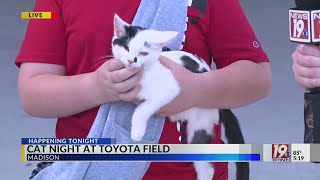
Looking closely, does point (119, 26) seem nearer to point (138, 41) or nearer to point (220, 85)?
point (138, 41)

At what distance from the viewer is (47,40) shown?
0.98 m

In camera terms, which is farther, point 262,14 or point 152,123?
point 262,14

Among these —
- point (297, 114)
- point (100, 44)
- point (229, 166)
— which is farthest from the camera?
point (297, 114)

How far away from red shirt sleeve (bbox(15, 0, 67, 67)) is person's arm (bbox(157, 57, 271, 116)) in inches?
5.8

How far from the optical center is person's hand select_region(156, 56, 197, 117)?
974mm

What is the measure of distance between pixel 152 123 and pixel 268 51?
0.85 ft

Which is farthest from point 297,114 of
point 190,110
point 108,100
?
point 108,100

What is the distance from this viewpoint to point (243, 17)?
100 centimetres

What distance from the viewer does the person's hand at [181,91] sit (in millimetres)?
974

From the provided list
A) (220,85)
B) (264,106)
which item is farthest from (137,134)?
(264,106)

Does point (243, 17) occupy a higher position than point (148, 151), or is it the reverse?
point (243, 17)

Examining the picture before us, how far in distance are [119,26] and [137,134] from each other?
6.3 inches

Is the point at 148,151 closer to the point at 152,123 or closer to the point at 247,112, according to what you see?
the point at 152,123

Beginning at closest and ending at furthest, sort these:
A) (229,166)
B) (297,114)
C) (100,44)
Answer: (100,44) → (229,166) → (297,114)
